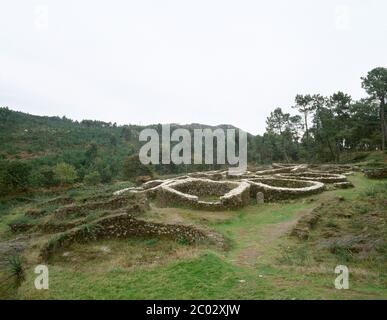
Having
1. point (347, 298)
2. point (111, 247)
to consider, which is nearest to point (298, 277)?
point (347, 298)

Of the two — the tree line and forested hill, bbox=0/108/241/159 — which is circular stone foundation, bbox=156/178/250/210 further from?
forested hill, bbox=0/108/241/159

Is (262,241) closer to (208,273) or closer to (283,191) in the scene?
(208,273)

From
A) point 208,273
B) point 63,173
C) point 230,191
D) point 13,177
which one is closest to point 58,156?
point 63,173

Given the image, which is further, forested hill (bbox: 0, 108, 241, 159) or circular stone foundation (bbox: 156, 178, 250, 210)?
forested hill (bbox: 0, 108, 241, 159)

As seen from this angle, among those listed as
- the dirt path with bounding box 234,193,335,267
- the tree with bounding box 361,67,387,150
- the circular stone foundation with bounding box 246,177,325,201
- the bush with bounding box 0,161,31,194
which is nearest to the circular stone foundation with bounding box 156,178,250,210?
the circular stone foundation with bounding box 246,177,325,201

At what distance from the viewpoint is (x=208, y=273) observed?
8148mm

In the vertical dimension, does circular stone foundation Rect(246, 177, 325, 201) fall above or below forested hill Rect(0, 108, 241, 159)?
below

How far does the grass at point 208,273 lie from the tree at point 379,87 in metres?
38.2

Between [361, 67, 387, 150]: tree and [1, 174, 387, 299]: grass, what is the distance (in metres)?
38.2

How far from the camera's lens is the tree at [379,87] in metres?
43.6

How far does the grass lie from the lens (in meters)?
7.12

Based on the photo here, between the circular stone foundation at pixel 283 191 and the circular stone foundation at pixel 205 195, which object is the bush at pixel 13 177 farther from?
the circular stone foundation at pixel 283 191

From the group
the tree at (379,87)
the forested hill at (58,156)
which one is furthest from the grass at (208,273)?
the tree at (379,87)
